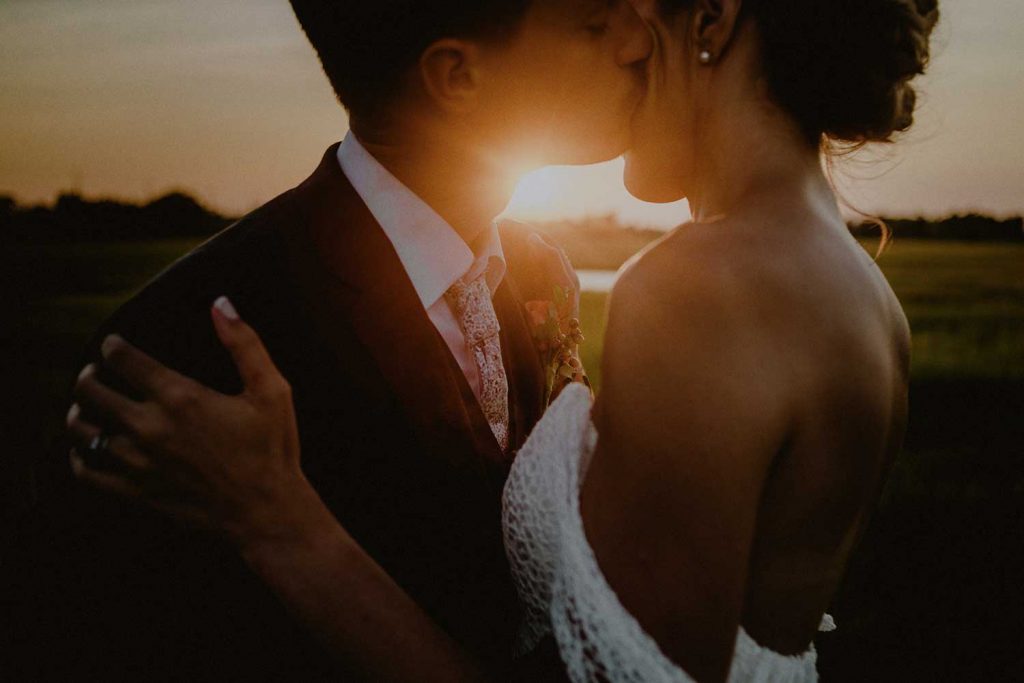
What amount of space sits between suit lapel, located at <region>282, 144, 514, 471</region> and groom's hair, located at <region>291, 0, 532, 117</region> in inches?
15.9

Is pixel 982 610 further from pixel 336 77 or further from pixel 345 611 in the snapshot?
pixel 336 77

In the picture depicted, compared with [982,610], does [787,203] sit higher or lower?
higher

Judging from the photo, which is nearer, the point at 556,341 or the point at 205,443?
the point at 205,443

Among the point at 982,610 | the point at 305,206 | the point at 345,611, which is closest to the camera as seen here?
the point at 345,611

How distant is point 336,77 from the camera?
7.35 feet

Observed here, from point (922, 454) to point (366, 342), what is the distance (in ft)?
23.0

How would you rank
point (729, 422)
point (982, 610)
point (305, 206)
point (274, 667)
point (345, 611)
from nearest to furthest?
point (729, 422) < point (345, 611) < point (274, 667) < point (305, 206) < point (982, 610)

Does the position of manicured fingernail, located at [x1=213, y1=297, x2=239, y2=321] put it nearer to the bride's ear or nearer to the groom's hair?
the groom's hair

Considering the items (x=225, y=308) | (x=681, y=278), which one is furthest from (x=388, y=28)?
(x=681, y=278)

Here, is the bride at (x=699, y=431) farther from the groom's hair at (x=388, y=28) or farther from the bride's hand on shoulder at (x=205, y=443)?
the groom's hair at (x=388, y=28)

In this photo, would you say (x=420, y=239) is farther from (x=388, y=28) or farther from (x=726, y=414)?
(x=726, y=414)

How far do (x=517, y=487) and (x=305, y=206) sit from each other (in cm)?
114

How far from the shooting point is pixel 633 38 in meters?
1.95

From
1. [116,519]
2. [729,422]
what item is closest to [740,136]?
[729,422]
